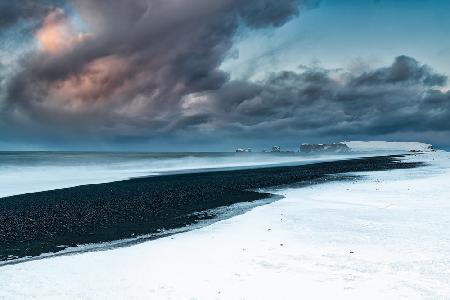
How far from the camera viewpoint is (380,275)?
9.33 meters

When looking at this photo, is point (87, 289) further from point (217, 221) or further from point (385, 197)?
point (385, 197)

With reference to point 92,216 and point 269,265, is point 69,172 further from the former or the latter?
point 269,265

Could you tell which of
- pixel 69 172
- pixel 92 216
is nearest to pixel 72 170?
pixel 69 172

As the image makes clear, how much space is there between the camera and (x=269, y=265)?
33.9 ft

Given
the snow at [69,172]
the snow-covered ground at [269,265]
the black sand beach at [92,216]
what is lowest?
the snow-covered ground at [269,265]

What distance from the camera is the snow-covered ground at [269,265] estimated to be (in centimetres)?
859

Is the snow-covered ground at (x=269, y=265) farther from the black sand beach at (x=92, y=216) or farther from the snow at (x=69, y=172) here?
the snow at (x=69, y=172)

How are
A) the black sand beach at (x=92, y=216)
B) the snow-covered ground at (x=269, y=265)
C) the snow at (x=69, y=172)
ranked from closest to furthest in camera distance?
1. the snow-covered ground at (x=269, y=265)
2. the black sand beach at (x=92, y=216)
3. the snow at (x=69, y=172)

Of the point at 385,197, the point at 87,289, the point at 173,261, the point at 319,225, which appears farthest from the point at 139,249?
the point at 385,197

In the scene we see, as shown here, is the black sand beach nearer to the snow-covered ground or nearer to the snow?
the snow-covered ground

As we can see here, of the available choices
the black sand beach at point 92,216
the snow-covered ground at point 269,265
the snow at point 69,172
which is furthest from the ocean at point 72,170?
the snow-covered ground at point 269,265

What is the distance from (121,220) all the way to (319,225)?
30.0 feet

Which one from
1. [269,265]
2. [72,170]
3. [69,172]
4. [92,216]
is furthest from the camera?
[72,170]

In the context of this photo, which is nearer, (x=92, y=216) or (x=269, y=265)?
(x=269, y=265)
